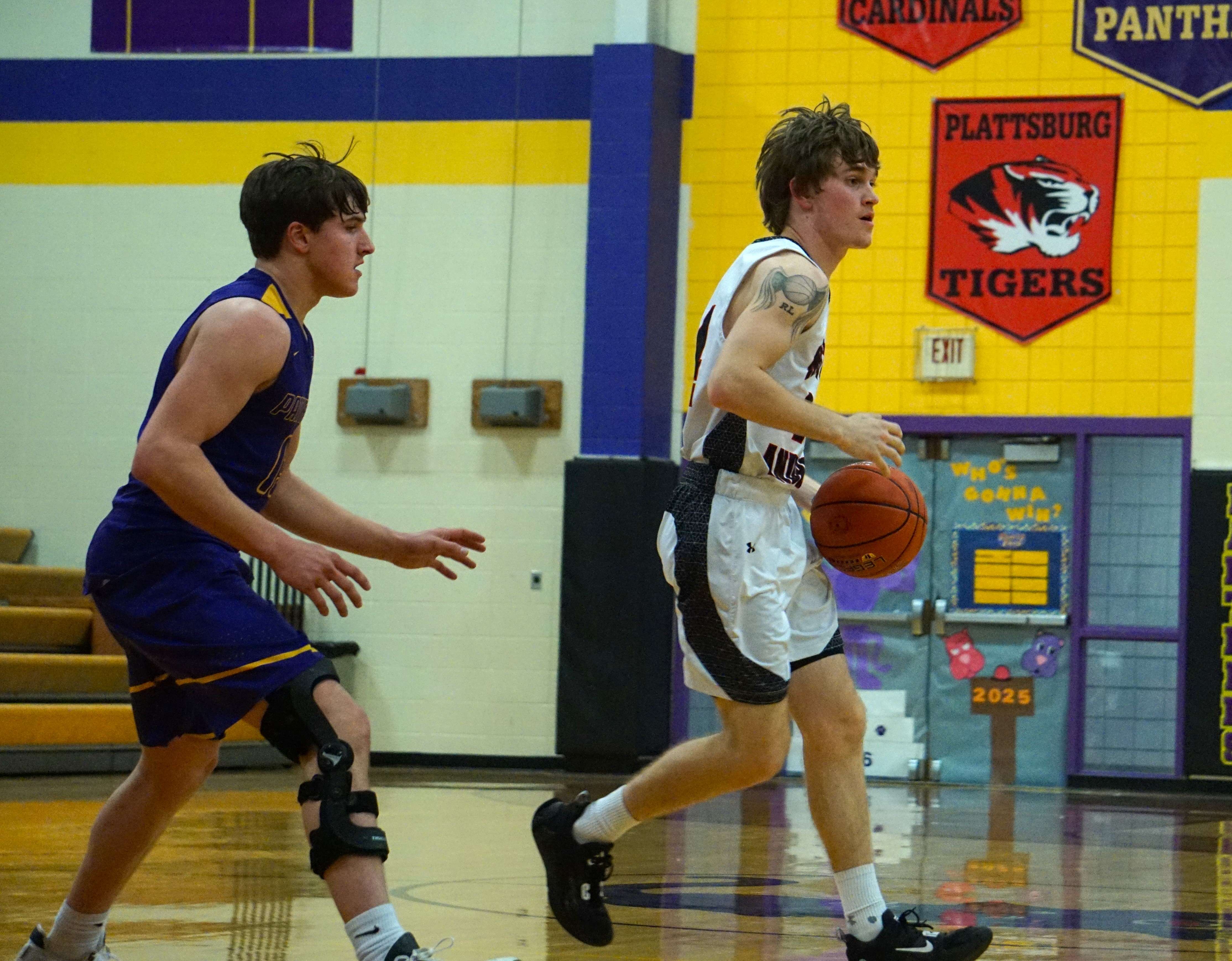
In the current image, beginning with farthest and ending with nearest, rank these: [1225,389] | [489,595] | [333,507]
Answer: [489,595] → [1225,389] → [333,507]

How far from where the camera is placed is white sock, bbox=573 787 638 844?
358 cm

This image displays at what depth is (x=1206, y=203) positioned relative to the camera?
988 centimetres

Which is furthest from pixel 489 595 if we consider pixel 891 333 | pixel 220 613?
pixel 220 613

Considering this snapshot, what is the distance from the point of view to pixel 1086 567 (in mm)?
9906

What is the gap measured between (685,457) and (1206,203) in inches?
292

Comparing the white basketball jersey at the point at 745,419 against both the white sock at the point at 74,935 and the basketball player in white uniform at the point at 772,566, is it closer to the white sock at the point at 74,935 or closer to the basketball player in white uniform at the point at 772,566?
the basketball player in white uniform at the point at 772,566

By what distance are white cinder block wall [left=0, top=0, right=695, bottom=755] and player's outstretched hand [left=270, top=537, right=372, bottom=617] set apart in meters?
7.73

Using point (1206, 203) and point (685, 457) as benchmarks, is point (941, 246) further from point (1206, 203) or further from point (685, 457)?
point (685, 457)

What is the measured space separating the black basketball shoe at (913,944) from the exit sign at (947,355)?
23.6 ft

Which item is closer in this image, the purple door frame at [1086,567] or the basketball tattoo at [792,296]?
the basketball tattoo at [792,296]

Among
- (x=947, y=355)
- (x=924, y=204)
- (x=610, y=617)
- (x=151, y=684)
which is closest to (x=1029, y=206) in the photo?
(x=924, y=204)

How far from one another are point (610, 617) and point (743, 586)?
693 cm

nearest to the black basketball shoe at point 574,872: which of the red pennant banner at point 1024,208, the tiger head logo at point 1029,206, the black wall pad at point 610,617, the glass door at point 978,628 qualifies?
the glass door at point 978,628

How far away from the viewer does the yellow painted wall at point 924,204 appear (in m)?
9.91
